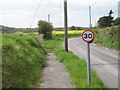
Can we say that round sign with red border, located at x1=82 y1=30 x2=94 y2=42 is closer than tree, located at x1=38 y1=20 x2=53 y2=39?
Yes

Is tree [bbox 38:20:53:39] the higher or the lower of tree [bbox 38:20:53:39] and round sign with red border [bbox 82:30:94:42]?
the higher

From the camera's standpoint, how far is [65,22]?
12.8 metres

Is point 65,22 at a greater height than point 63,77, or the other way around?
point 65,22

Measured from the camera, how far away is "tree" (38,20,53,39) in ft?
123

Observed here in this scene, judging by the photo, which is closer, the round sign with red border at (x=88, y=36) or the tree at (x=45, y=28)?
the round sign with red border at (x=88, y=36)

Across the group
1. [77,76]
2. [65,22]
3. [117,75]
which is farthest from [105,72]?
[65,22]

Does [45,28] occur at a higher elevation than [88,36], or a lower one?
higher

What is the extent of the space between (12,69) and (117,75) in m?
4.76

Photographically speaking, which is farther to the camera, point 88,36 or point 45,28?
point 45,28

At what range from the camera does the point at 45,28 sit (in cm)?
3753

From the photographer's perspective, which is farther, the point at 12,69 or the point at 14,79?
the point at 12,69

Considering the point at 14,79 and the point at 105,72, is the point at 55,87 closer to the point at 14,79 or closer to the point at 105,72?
the point at 14,79

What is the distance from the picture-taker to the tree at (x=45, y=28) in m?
37.5

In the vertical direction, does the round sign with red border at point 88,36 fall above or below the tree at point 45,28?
below
